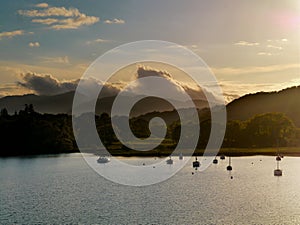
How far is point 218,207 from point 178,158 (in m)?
99.5

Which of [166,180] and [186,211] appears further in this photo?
[166,180]

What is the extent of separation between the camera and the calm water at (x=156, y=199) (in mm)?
66312

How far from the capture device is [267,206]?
74.9m

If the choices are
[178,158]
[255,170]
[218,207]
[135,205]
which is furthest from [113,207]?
[178,158]

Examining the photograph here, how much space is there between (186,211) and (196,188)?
24.3 metres

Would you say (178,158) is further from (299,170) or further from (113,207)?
(113,207)

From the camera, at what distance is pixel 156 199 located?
81.9 metres

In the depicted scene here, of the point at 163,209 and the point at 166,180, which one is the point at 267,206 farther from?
the point at 166,180

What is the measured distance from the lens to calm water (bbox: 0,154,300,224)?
66.3 m

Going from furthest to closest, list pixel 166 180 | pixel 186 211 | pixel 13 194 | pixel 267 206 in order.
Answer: pixel 166 180, pixel 13 194, pixel 267 206, pixel 186 211

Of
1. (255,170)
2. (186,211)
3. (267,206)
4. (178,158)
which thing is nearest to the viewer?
(186,211)

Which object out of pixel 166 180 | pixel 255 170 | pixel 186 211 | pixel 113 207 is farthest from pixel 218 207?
pixel 255 170

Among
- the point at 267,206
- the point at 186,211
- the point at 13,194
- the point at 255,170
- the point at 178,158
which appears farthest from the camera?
the point at 178,158

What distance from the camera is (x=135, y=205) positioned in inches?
2987
